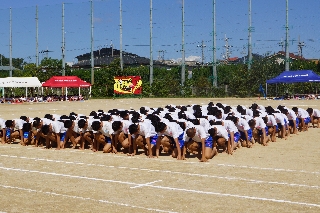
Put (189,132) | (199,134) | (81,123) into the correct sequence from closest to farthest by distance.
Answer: (189,132) < (199,134) < (81,123)

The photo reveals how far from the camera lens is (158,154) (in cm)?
1425

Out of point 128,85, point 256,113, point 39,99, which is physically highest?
point 128,85

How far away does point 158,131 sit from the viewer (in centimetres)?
1393

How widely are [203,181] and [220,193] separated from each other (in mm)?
1189

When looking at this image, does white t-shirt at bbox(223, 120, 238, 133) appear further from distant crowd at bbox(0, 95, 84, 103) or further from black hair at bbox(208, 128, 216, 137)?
distant crowd at bbox(0, 95, 84, 103)

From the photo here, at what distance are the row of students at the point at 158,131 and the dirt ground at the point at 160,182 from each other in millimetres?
438

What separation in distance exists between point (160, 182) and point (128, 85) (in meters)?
53.1

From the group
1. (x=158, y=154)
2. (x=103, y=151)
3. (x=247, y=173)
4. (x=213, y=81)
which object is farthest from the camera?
(x=213, y=81)

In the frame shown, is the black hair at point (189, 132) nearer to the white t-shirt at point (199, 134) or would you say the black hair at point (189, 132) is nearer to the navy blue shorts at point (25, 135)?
the white t-shirt at point (199, 134)

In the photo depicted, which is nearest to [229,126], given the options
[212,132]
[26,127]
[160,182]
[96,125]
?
[212,132]

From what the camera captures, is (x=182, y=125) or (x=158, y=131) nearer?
(x=158, y=131)

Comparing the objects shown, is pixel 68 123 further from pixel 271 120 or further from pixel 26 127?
pixel 271 120


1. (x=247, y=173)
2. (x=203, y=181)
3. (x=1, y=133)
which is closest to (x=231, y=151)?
(x=247, y=173)

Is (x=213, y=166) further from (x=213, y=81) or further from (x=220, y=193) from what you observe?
(x=213, y=81)
